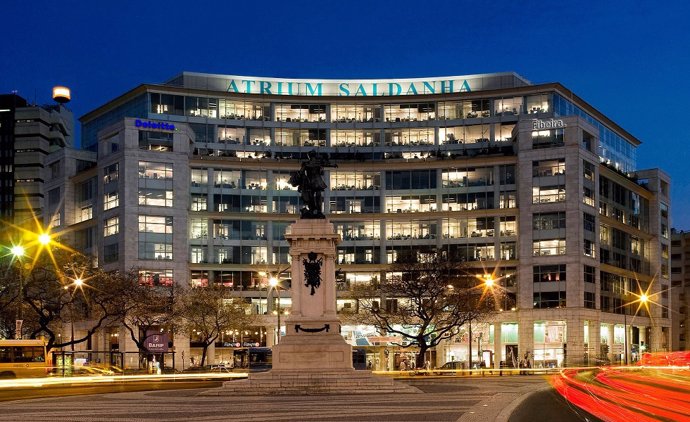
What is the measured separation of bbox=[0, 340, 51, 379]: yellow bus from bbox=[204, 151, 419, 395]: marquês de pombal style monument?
2534 cm

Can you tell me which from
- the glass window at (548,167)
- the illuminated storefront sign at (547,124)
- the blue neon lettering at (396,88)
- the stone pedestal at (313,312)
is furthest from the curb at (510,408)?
the blue neon lettering at (396,88)

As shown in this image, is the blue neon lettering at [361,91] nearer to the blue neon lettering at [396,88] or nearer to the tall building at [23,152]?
the blue neon lettering at [396,88]

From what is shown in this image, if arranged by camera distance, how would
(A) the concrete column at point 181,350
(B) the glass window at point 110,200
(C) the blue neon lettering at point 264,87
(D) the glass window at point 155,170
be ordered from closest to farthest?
(A) the concrete column at point 181,350
(D) the glass window at point 155,170
(B) the glass window at point 110,200
(C) the blue neon lettering at point 264,87

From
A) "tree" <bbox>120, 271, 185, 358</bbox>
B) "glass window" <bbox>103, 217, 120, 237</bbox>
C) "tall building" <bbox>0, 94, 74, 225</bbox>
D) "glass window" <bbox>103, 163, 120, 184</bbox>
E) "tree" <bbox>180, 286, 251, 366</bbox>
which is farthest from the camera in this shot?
"tall building" <bbox>0, 94, 74, 225</bbox>

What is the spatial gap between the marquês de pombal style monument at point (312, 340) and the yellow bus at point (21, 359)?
25.3 metres

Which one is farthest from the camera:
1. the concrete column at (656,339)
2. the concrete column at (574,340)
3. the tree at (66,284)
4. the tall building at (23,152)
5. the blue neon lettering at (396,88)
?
the tall building at (23,152)

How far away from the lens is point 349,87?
145000 mm

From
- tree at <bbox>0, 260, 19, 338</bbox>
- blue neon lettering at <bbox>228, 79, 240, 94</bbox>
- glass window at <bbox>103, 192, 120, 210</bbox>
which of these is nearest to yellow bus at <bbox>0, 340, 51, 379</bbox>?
tree at <bbox>0, 260, 19, 338</bbox>

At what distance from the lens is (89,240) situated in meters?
134

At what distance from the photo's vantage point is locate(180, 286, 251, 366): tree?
365 feet

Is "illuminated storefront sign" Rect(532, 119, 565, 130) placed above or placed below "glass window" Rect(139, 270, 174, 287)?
above

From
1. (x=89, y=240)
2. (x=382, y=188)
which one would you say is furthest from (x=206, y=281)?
(x=382, y=188)

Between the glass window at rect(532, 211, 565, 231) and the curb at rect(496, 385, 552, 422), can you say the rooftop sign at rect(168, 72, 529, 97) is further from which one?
the curb at rect(496, 385, 552, 422)

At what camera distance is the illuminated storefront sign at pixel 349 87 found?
467 ft
